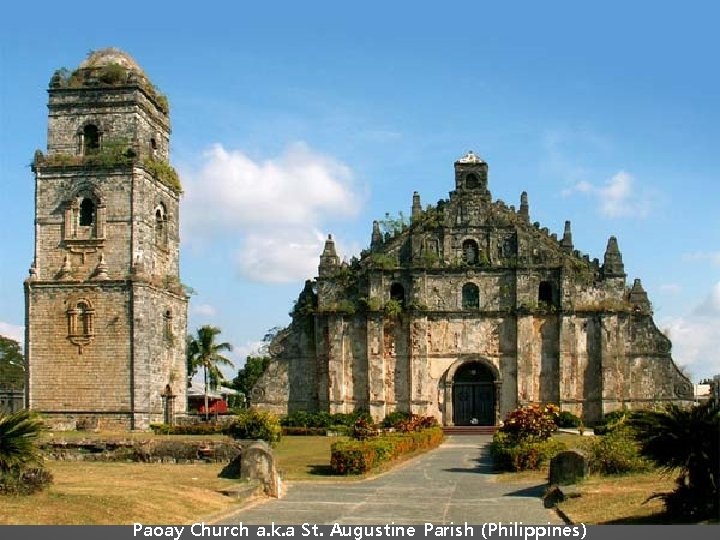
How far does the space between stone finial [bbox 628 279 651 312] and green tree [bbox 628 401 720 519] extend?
3748 cm

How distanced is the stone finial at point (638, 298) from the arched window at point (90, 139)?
2517 centimetres

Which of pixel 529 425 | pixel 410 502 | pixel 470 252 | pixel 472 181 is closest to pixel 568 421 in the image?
pixel 470 252

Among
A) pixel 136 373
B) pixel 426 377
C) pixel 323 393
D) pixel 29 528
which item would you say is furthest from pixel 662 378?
pixel 29 528

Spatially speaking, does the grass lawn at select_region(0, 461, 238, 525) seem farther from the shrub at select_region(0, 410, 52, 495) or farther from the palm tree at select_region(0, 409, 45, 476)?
the palm tree at select_region(0, 409, 45, 476)

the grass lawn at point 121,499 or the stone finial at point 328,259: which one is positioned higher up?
the stone finial at point 328,259

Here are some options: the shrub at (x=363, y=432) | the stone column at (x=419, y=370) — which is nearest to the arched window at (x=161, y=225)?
the stone column at (x=419, y=370)

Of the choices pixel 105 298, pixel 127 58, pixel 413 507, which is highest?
pixel 127 58

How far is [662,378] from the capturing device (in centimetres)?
5241

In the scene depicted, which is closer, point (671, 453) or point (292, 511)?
point (671, 453)

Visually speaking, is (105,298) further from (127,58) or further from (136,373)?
(127,58)

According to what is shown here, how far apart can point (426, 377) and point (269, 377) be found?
23.9ft

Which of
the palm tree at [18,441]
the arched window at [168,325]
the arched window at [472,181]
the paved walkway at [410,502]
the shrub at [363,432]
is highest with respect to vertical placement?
the arched window at [472,181]

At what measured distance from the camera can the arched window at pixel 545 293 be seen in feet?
176

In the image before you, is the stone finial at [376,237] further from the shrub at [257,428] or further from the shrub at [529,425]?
the shrub at [529,425]
